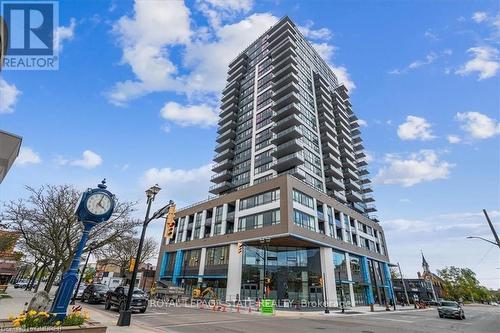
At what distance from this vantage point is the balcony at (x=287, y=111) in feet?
175

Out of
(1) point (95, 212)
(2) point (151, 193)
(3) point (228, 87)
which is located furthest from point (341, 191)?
(1) point (95, 212)

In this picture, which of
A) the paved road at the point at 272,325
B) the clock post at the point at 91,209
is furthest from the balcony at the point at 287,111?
the clock post at the point at 91,209

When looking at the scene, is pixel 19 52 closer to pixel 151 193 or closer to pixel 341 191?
pixel 151 193

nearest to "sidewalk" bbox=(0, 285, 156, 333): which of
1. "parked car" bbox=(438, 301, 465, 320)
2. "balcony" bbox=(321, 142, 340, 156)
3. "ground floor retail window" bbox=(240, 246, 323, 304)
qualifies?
"ground floor retail window" bbox=(240, 246, 323, 304)

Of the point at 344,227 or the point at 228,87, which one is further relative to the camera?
the point at 228,87

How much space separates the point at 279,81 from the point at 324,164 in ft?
67.5

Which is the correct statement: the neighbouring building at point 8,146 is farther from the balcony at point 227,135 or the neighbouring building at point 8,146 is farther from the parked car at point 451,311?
the balcony at point 227,135

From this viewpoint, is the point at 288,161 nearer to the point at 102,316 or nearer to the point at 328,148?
the point at 328,148

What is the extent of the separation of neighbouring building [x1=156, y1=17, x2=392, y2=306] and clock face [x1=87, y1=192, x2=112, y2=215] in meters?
22.6

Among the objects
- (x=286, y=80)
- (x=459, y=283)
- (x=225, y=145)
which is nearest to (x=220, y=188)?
(x=225, y=145)

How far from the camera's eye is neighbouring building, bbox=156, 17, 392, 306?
39906mm

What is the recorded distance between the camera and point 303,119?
5597 centimetres

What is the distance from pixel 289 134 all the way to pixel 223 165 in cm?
1861

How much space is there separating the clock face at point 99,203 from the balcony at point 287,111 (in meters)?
47.5
